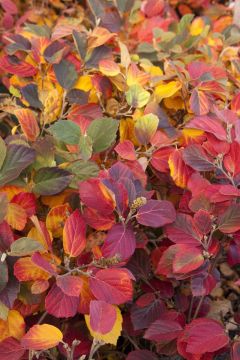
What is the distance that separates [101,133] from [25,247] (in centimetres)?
30

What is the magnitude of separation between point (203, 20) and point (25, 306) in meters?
1.14

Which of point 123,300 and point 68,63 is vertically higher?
point 68,63

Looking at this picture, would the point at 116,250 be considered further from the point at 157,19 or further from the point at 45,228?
the point at 157,19

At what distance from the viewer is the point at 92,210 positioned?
39.3 inches

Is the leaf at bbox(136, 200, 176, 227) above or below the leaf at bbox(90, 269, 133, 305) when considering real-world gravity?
above

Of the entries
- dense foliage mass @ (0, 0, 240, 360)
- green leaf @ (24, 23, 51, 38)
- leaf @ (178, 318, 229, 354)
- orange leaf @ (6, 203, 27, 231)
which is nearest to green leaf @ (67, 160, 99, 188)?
dense foliage mass @ (0, 0, 240, 360)

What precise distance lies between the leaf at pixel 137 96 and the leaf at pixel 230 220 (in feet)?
1.17

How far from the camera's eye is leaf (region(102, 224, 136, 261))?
95cm

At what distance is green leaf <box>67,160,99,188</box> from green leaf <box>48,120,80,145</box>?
0.05 metres

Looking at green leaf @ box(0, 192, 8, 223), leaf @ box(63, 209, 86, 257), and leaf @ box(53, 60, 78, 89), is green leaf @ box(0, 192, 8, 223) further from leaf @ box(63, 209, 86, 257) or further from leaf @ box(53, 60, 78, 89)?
leaf @ box(53, 60, 78, 89)

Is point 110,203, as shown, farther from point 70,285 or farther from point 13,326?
point 13,326

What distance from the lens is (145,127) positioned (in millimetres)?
1126

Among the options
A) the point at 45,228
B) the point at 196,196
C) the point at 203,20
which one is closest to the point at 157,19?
the point at 203,20

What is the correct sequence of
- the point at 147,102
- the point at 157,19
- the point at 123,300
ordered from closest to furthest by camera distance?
1. the point at 123,300
2. the point at 147,102
3. the point at 157,19
